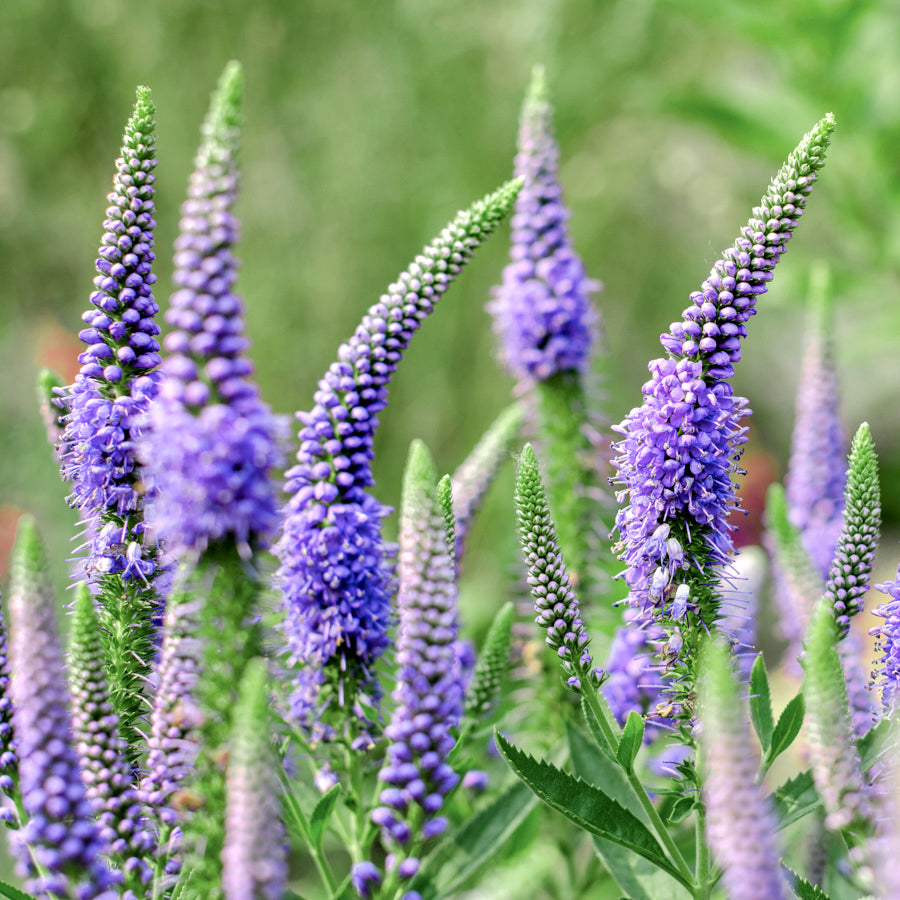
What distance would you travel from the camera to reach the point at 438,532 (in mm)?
1735

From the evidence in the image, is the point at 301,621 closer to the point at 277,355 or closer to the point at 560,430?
the point at 560,430

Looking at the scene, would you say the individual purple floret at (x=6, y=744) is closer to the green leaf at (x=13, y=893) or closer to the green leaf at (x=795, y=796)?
the green leaf at (x=13, y=893)

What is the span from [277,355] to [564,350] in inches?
220

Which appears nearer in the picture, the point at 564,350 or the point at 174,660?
the point at 174,660

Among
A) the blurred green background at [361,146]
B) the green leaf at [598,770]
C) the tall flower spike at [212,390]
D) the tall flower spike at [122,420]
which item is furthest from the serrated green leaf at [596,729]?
the blurred green background at [361,146]

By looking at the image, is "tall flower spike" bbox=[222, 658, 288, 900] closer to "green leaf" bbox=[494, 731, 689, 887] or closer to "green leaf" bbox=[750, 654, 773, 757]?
"green leaf" bbox=[494, 731, 689, 887]

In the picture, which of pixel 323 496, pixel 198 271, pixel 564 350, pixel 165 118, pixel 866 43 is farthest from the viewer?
pixel 165 118

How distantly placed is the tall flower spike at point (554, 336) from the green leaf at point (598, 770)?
0.88m

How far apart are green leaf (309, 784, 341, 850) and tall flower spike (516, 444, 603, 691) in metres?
0.57

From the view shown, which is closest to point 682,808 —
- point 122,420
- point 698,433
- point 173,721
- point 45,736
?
point 698,433

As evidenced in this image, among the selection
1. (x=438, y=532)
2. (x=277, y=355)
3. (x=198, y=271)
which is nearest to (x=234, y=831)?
(x=438, y=532)

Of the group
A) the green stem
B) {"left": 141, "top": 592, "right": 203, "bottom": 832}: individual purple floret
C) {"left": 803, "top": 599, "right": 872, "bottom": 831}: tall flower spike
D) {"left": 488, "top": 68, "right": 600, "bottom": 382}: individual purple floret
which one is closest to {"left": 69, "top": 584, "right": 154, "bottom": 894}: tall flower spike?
{"left": 141, "top": 592, "right": 203, "bottom": 832}: individual purple floret

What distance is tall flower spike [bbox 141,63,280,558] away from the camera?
5.23 ft

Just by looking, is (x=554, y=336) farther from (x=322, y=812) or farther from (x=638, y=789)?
(x=322, y=812)
